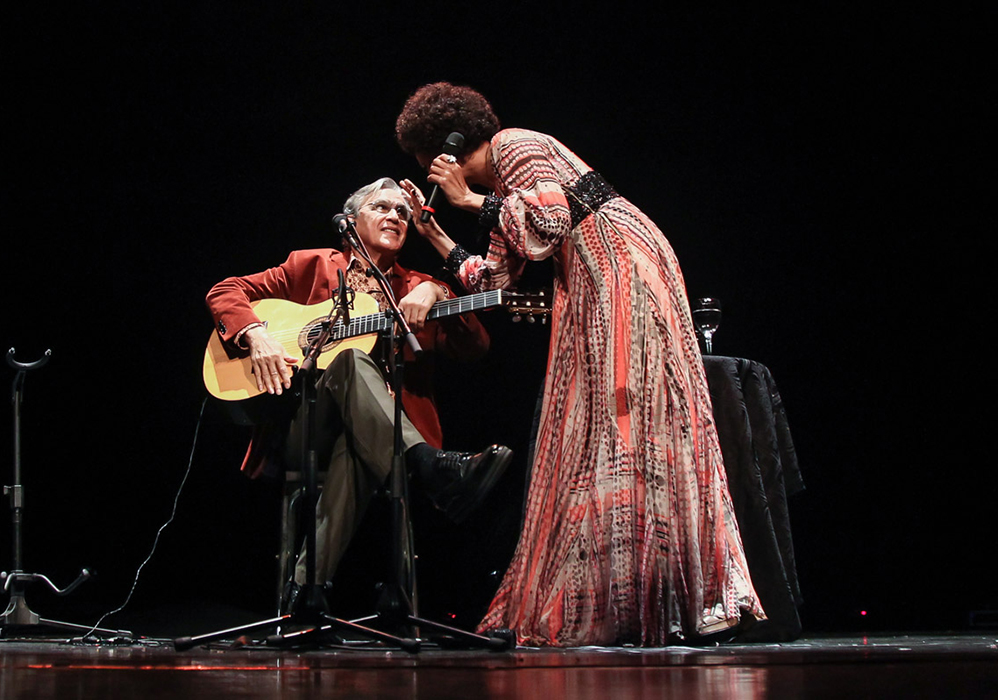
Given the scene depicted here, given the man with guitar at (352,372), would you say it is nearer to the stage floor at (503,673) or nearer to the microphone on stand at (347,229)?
the microphone on stand at (347,229)

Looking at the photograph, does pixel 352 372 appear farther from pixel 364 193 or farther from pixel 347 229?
pixel 364 193

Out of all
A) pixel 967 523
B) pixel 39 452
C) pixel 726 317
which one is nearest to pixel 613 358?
pixel 726 317

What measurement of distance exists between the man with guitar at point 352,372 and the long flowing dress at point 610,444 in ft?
0.94

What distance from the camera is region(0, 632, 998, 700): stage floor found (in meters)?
1.36

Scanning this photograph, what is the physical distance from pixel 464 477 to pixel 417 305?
62cm

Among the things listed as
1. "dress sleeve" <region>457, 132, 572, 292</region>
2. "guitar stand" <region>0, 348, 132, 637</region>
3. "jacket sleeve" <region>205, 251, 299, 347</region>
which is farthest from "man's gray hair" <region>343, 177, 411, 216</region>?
"guitar stand" <region>0, 348, 132, 637</region>

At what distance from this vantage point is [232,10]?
3.70m

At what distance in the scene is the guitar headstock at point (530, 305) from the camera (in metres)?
2.63

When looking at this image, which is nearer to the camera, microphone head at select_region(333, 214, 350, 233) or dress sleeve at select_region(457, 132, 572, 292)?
microphone head at select_region(333, 214, 350, 233)

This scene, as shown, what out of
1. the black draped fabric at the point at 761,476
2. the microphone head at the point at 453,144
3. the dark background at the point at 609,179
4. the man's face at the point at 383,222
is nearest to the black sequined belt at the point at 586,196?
the microphone head at the point at 453,144

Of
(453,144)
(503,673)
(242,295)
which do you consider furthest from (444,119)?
(503,673)

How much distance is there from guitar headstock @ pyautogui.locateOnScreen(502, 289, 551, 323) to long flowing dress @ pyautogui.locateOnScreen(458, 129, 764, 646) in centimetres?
5

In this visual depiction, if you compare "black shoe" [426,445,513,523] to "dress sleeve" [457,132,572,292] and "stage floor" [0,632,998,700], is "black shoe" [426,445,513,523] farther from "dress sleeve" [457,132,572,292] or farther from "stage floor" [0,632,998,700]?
"dress sleeve" [457,132,572,292]

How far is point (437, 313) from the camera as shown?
2742mm
